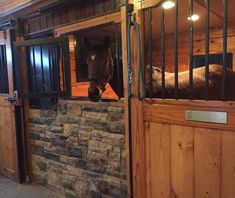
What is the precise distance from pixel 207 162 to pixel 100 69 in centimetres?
125

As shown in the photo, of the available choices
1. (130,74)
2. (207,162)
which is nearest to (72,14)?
(130,74)

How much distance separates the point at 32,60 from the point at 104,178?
1.80m

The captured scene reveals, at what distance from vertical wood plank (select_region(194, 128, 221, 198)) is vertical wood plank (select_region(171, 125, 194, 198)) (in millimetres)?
44

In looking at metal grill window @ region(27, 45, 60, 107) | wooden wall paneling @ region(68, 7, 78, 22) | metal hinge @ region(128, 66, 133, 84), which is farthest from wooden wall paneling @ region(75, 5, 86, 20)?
metal hinge @ region(128, 66, 133, 84)

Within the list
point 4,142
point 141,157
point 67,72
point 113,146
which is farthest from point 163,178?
point 4,142

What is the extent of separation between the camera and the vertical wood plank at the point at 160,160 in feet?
5.82

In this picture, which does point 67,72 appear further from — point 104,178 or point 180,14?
point 180,14

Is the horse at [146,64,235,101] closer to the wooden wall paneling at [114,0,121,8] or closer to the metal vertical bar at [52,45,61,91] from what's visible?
the wooden wall paneling at [114,0,121,8]

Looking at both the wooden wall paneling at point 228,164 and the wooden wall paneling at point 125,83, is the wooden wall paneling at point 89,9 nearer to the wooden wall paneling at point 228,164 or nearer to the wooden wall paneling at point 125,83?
the wooden wall paneling at point 125,83

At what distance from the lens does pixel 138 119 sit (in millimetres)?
1928

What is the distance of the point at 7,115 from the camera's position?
332 cm

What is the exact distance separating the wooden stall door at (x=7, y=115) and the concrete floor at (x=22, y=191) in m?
0.14

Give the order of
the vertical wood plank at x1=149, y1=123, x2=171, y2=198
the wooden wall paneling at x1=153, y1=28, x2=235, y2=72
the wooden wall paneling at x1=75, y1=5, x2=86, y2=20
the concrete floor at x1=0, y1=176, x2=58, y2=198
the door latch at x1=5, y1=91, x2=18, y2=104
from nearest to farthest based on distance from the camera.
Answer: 1. the vertical wood plank at x1=149, y1=123, x2=171, y2=198
2. the wooden wall paneling at x1=75, y1=5, x2=86, y2=20
3. the concrete floor at x1=0, y1=176, x2=58, y2=198
4. the door latch at x1=5, y1=91, x2=18, y2=104
5. the wooden wall paneling at x1=153, y1=28, x2=235, y2=72

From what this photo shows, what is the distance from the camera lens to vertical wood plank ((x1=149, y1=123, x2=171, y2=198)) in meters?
1.77
